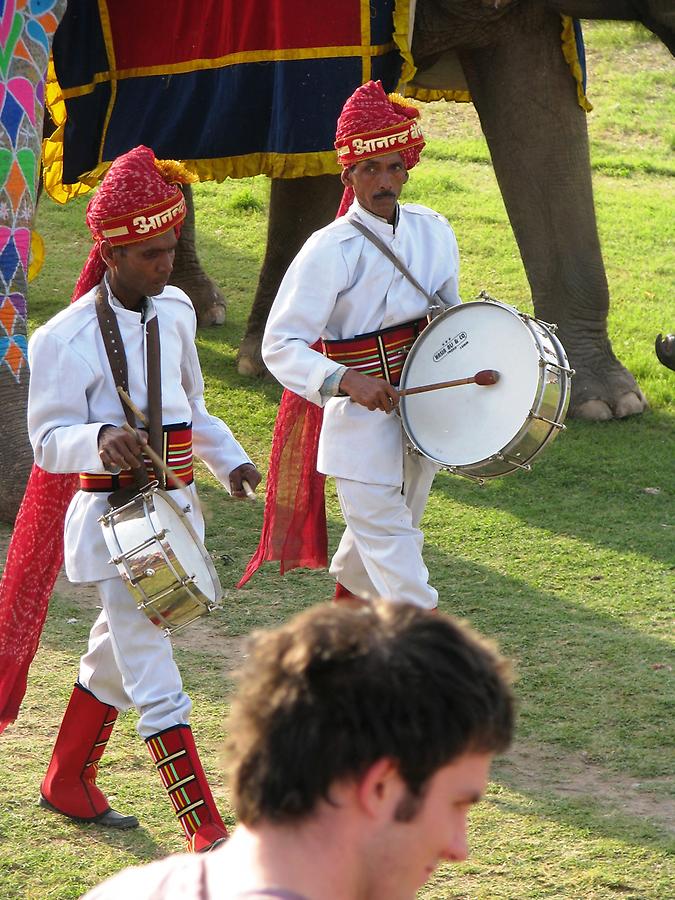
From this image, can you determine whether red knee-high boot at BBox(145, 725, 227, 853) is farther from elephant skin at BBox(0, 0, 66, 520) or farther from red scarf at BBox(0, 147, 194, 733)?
elephant skin at BBox(0, 0, 66, 520)

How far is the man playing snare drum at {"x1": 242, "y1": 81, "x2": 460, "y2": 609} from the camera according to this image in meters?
4.20

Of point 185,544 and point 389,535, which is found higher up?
point 185,544

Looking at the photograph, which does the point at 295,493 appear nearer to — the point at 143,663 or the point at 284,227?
the point at 143,663

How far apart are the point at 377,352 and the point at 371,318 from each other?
0.09m

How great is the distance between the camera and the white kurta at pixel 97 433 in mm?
3504

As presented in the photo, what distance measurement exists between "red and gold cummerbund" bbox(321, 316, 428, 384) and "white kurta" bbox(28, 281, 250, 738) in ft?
2.35

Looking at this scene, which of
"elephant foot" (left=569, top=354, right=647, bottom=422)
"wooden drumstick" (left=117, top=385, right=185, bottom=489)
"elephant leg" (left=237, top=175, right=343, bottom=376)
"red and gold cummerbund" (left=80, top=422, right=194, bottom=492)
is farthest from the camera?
"elephant leg" (left=237, top=175, right=343, bottom=376)

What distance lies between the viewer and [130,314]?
3605 millimetres

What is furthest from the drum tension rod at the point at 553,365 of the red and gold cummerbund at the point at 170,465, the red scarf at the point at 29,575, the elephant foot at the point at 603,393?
the elephant foot at the point at 603,393

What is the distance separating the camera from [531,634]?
497cm

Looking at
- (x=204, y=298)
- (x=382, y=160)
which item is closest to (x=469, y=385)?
(x=382, y=160)

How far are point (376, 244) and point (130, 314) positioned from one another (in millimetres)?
897

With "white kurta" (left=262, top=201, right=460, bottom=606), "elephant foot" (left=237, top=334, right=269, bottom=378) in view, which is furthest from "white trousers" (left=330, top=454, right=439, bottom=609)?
"elephant foot" (left=237, top=334, right=269, bottom=378)

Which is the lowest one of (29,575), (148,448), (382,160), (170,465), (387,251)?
(29,575)
